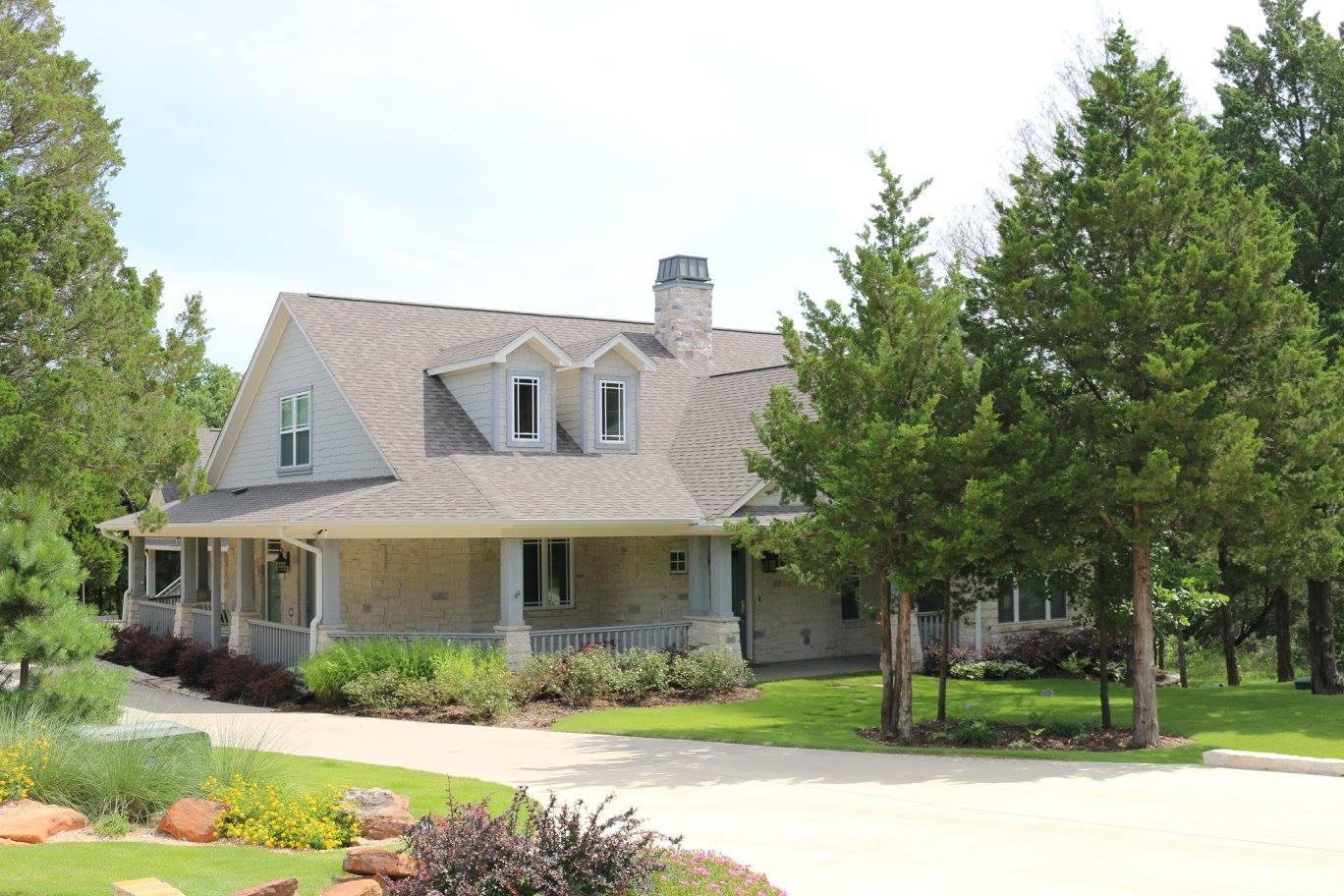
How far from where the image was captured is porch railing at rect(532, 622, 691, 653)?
21.5 metres

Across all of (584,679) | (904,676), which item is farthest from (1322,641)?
(584,679)

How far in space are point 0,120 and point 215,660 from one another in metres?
9.74

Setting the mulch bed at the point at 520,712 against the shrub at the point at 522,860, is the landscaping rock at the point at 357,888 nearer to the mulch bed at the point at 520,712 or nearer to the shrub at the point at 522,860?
the shrub at the point at 522,860

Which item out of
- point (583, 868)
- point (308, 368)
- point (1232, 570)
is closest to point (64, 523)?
point (308, 368)

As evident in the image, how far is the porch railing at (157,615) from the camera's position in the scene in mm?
28281

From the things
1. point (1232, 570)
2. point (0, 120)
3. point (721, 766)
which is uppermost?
point (0, 120)

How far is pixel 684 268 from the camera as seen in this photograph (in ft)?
98.2

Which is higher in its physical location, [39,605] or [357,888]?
[39,605]

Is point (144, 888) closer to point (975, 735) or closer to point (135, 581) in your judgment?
point (975, 735)

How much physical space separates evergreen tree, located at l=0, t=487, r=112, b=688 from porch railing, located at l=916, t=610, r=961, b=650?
54.6 ft

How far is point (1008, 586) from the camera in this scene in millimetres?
18453

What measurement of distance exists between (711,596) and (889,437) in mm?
7999

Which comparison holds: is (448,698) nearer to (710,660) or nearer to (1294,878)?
(710,660)

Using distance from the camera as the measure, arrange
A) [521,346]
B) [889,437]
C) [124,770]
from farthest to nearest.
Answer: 1. [521,346]
2. [889,437]
3. [124,770]
